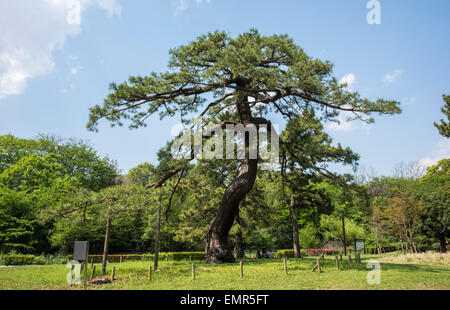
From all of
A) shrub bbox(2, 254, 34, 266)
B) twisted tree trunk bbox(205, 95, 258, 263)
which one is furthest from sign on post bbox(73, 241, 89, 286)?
shrub bbox(2, 254, 34, 266)

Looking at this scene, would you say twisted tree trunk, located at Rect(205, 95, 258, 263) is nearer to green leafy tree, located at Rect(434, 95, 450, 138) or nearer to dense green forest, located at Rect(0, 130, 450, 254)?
dense green forest, located at Rect(0, 130, 450, 254)

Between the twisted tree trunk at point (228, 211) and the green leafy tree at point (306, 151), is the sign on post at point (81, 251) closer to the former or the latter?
the twisted tree trunk at point (228, 211)

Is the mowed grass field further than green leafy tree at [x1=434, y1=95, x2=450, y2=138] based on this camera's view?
No

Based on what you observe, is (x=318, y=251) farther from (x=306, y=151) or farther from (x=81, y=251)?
(x=81, y=251)

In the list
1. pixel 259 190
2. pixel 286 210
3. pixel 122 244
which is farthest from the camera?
pixel 286 210

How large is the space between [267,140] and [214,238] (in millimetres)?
6459

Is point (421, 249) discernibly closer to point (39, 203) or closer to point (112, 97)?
point (112, 97)

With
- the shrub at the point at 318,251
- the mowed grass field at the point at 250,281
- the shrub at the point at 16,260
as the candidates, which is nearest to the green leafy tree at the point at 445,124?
the mowed grass field at the point at 250,281

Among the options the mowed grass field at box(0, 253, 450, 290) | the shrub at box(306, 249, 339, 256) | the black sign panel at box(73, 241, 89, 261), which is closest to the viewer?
the mowed grass field at box(0, 253, 450, 290)

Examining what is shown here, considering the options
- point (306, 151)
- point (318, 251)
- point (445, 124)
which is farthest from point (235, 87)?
point (318, 251)

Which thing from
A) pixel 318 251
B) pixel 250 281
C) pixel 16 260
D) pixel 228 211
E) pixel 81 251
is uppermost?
pixel 228 211

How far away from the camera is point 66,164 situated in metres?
36.2

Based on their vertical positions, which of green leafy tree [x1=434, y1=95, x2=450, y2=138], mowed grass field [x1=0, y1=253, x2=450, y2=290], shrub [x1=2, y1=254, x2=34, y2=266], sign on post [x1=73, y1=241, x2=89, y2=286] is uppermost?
green leafy tree [x1=434, y1=95, x2=450, y2=138]
